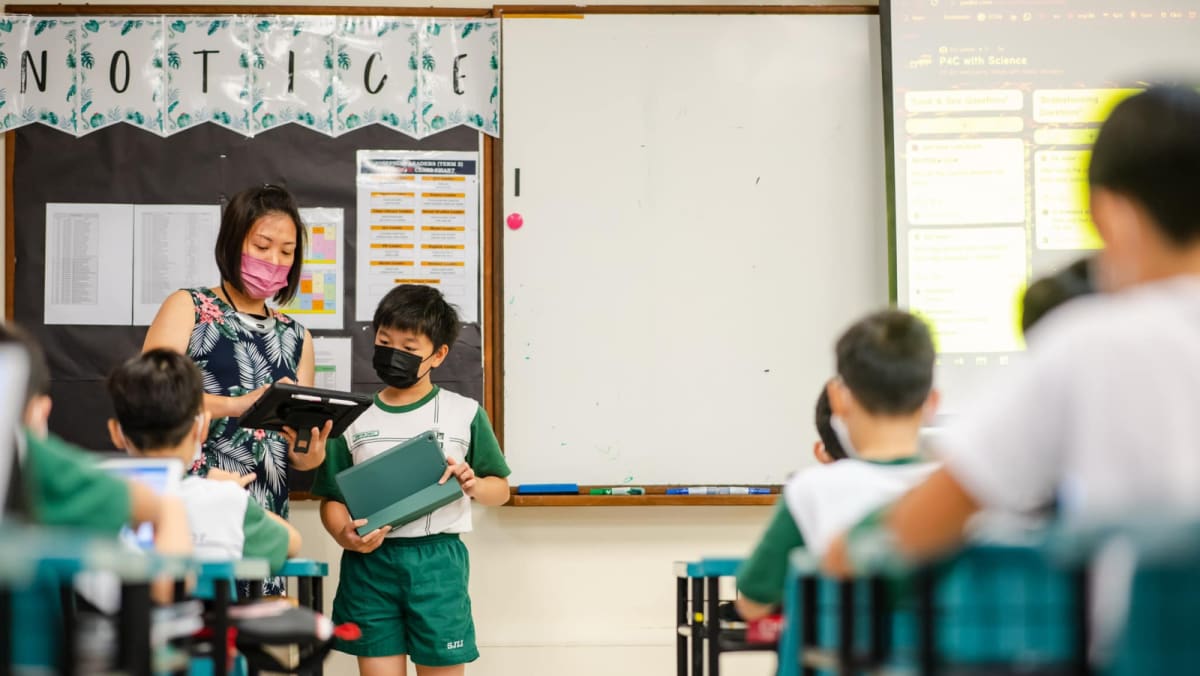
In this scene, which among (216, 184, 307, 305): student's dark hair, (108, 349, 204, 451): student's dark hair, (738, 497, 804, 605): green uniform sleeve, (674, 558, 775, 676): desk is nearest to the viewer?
(738, 497, 804, 605): green uniform sleeve

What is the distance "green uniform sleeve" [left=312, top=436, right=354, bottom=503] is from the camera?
305 centimetres

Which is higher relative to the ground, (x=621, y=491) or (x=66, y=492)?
(x=66, y=492)

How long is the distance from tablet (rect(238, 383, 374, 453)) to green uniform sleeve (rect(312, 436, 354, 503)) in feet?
0.66

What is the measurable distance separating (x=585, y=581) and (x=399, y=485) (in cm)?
115

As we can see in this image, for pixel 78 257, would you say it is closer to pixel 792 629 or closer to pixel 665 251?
pixel 665 251

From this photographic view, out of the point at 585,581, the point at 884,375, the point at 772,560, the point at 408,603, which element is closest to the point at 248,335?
the point at 408,603

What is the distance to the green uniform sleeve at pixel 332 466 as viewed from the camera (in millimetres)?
3053

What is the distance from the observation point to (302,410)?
9.03 ft

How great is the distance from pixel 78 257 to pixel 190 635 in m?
2.41

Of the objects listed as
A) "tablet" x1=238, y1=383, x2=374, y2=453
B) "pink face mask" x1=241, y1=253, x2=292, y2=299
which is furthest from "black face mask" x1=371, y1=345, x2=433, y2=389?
"pink face mask" x1=241, y1=253, x2=292, y2=299

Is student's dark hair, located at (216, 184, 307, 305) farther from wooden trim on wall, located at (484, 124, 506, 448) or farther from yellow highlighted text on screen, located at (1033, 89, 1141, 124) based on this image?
yellow highlighted text on screen, located at (1033, 89, 1141, 124)

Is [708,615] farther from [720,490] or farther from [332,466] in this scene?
[720,490]

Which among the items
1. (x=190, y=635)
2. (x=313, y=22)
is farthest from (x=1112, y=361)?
(x=313, y=22)

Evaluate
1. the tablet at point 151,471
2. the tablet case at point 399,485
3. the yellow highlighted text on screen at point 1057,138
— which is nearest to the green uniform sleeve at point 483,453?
the tablet case at point 399,485
